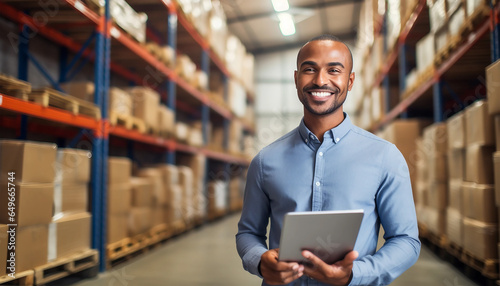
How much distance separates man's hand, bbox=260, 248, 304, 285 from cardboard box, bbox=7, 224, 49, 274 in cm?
269

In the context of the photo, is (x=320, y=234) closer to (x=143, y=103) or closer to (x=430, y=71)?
(x=143, y=103)

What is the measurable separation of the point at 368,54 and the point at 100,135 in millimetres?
9049

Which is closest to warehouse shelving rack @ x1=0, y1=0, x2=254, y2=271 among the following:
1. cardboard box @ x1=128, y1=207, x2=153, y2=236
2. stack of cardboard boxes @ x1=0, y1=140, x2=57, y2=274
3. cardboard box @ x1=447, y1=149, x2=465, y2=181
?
stack of cardboard boxes @ x1=0, y1=140, x2=57, y2=274

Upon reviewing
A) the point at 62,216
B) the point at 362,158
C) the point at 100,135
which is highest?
the point at 100,135

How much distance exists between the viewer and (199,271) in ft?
15.8

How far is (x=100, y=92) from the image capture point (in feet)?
16.0

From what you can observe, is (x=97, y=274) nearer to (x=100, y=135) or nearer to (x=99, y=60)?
(x=100, y=135)

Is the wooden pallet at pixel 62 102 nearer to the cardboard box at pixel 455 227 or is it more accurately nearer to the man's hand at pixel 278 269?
the man's hand at pixel 278 269

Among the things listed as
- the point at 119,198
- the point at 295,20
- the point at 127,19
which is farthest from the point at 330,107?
the point at 295,20

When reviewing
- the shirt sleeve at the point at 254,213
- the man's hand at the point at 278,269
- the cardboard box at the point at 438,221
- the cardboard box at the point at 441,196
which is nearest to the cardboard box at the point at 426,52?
the cardboard box at the point at 441,196

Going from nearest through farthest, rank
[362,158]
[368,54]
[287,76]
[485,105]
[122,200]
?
[362,158] < [485,105] < [122,200] < [368,54] < [287,76]

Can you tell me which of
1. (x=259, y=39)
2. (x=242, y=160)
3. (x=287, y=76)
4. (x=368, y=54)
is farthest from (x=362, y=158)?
(x=287, y=76)

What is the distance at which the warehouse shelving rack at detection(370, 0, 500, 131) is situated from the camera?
4.06 meters

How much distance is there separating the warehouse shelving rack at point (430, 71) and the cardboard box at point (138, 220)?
14.0 feet
